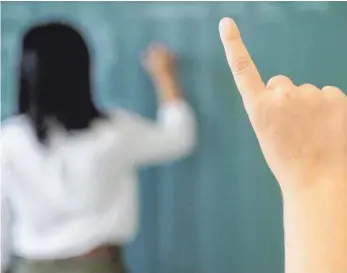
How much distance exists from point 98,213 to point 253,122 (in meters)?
0.86

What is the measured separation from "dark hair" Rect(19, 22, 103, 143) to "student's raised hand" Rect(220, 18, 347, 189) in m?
0.83

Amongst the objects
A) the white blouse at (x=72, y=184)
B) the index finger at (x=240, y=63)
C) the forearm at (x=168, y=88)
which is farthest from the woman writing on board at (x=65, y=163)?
the index finger at (x=240, y=63)

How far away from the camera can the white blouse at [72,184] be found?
1.48 metres

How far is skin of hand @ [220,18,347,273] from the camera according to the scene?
27.7 inches

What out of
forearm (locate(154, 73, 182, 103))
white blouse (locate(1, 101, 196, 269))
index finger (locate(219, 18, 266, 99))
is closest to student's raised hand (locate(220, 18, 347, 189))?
index finger (locate(219, 18, 266, 99))

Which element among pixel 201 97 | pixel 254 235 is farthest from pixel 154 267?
pixel 201 97

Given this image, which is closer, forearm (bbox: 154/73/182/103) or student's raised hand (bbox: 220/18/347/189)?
student's raised hand (bbox: 220/18/347/189)

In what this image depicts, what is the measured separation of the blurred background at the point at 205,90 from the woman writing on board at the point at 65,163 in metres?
0.17

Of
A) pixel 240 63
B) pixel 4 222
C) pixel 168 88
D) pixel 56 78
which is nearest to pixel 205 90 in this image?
pixel 168 88

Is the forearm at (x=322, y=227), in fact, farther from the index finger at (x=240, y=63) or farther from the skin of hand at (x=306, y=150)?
the index finger at (x=240, y=63)

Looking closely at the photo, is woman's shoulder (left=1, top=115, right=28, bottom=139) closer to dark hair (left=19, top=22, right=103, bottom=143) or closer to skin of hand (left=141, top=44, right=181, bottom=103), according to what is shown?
dark hair (left=19, top=22, right=103, bottom=143)

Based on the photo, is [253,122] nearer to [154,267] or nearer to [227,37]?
[227,37]

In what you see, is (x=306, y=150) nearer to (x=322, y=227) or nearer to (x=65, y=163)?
(x=322, y=227)

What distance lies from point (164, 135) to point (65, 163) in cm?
25
